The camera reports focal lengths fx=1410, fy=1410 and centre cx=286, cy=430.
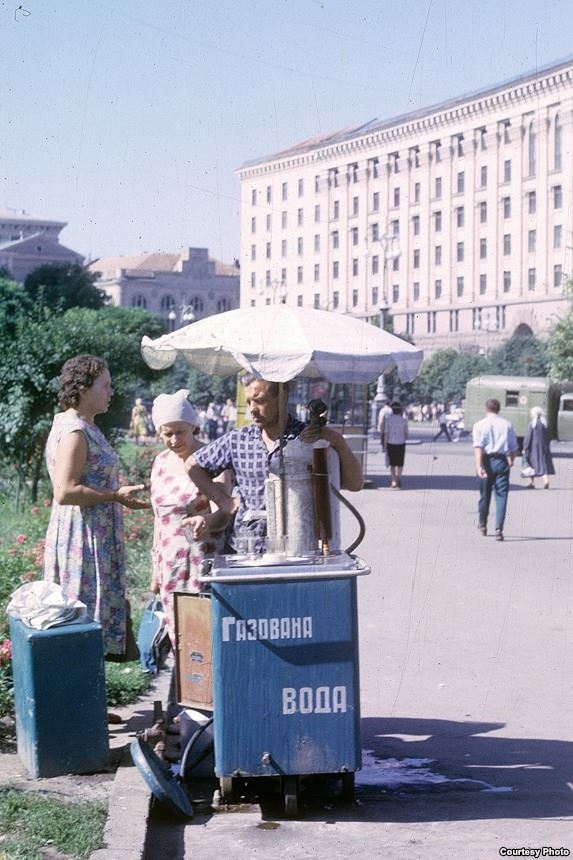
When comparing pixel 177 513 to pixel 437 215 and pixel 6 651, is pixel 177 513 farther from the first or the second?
pixel 437 215

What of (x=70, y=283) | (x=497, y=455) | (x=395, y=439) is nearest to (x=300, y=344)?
(x=497, y=455)

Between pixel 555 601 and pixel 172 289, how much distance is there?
5590 inches

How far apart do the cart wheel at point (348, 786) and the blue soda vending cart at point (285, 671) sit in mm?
212

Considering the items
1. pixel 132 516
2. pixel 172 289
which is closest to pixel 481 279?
pixel 172 289

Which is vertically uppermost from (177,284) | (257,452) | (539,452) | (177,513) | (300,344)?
→ (177,284)

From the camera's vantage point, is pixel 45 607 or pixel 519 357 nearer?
pixel 45 607

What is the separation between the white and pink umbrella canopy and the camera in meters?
6.11

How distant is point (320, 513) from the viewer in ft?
19.4

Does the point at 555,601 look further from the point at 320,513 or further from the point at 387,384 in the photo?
the point at 387,384

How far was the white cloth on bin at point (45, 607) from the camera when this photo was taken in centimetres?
621

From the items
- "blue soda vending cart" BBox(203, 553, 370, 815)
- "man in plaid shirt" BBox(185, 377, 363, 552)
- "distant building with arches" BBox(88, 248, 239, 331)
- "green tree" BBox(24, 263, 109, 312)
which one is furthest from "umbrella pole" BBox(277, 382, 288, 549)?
"distant building with arches" BBox(88, 248, 239, 331)

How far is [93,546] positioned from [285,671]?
1.51m

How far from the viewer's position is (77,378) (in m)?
6.72

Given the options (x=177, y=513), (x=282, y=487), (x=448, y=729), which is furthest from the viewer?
(x=448, y=729)
